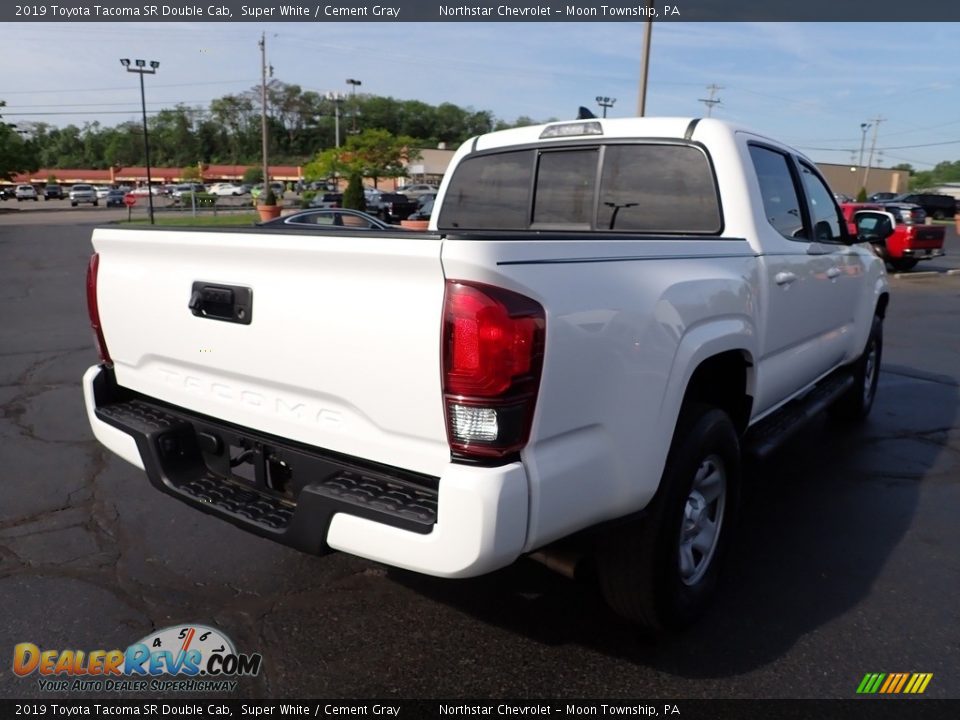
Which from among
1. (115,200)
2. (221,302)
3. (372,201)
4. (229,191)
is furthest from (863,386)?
(229,191)

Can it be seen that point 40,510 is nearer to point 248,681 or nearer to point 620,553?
point 248,681

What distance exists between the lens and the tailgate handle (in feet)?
8.18

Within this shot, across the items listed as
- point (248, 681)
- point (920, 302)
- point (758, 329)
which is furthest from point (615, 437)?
point (920, 302)

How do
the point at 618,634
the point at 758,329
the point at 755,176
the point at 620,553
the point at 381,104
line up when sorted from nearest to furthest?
1. the point at 620,553
2. the point at 618,634
3. the point at 758,329
4. the point at 755,176
5. the point at 381,104

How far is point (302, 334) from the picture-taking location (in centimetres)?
235

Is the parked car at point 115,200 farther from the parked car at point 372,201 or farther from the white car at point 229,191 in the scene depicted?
the parked car at point 372,201

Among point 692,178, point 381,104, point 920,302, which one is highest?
point 381,104

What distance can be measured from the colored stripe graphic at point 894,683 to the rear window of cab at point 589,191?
76.2 inches

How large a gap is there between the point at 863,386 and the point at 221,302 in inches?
197

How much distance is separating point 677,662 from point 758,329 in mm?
1444

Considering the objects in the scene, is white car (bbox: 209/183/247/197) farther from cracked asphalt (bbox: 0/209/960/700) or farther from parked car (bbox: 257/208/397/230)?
cracked asphalt (bbox: 0/209/960/700)

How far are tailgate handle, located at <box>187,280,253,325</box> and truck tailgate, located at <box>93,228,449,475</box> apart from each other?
13 mm

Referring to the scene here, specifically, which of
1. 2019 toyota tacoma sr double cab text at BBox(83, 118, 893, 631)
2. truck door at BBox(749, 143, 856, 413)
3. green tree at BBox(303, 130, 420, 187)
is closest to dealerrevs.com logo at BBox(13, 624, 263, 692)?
2019 toyota tacoma sr double cab text at BBox(83, 118, 893, 631)

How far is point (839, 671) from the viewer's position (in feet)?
8.84
